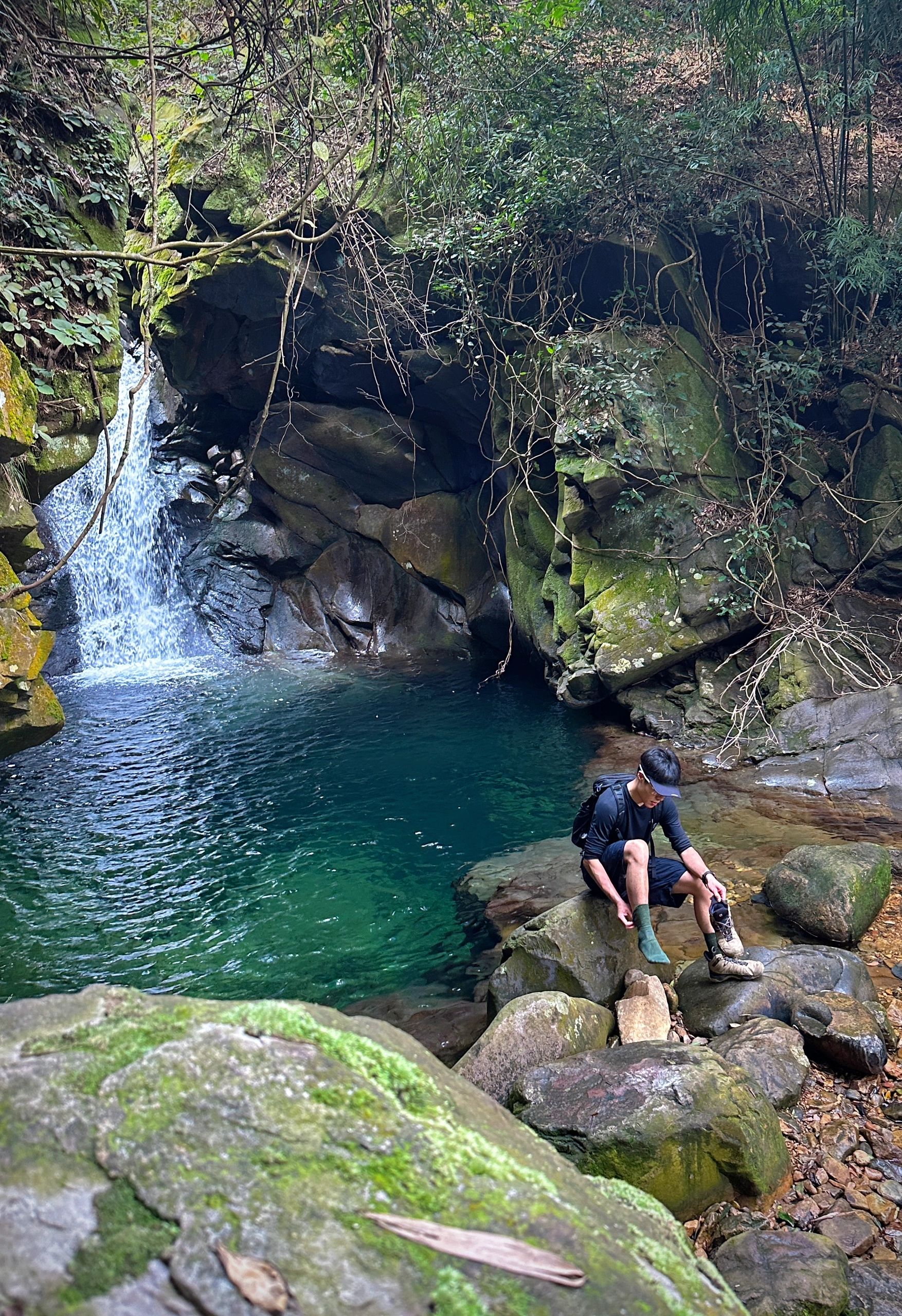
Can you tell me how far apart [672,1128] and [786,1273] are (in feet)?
1.90

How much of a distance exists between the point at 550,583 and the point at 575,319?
353cm

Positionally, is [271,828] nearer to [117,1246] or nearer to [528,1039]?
[528,1039]

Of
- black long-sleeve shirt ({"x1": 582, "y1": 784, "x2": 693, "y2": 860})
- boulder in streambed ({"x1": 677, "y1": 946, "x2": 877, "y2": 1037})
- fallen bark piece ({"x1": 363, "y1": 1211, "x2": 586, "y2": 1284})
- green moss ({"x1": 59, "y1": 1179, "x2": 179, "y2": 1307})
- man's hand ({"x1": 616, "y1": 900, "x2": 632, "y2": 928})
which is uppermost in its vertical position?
green moss ({"x1": 59, "y1": 1179, "x2": 179, "y2": 1307})

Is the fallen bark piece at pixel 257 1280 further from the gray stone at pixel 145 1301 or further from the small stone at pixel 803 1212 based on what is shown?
the small stone at pixel 803 1212

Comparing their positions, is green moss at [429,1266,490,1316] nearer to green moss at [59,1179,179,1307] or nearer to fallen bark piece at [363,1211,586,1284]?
fallen bark piece at [363,1211,586,1284]

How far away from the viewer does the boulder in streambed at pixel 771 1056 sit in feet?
11.6

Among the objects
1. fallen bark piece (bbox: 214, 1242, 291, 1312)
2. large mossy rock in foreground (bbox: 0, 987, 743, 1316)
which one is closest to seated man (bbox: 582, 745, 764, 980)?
large mossy rock in foreground (bbox: 0, 987, 743, 1316)

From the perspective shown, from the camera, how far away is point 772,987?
165 inches

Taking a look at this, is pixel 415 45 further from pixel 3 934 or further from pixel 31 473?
pixel 3 934

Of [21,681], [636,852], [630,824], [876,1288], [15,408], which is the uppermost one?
[15,408]

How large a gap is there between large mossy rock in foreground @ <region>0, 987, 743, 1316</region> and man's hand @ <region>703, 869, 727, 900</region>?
8.38 feet

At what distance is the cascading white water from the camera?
579 inches

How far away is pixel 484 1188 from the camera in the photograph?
1.65 metres

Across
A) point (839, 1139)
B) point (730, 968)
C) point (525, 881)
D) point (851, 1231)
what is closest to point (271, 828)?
point (525, 881)
